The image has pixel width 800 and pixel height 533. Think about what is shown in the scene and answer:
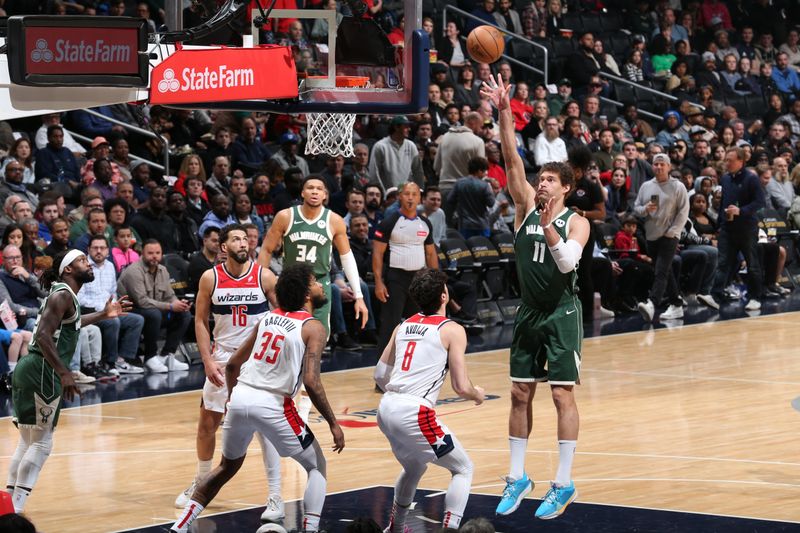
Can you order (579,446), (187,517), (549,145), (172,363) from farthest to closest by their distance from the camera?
(549,145) < (172,363) < (579,446) < (187,517)

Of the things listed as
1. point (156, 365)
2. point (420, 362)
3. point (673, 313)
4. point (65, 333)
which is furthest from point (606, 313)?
point (420, 362)

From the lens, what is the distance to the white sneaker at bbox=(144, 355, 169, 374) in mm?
12867

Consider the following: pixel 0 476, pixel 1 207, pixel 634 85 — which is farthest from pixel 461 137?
A: pixel 0 476

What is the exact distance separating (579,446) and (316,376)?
3006 millimetres

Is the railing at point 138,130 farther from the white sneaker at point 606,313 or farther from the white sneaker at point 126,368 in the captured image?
the white sneaker at point 606,313

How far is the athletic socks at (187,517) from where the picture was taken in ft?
22.9

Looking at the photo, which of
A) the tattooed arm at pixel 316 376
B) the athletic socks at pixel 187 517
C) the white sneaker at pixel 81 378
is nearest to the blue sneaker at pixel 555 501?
the tattooed arm at pixel 316 376

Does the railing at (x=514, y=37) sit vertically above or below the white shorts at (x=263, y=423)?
above

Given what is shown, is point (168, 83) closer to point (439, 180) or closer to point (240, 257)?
point (240, 257)

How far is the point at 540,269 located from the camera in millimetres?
7680

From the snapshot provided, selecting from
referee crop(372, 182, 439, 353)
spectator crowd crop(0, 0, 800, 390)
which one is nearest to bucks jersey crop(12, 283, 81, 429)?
spectator crowd crop(0, 0, 800, 390)

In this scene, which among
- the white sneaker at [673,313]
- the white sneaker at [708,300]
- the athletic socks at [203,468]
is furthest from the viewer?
the white sneaker at [708,300]

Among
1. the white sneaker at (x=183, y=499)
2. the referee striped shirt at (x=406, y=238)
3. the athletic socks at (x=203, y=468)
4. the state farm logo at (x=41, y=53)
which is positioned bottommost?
the white sneaker at (x=183, y=499)

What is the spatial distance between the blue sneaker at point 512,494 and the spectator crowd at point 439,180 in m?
3.31
